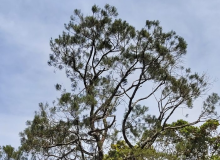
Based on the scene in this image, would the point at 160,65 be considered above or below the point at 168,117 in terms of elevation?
above

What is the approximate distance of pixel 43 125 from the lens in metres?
4.64

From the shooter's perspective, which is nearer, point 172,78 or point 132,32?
point 132,32

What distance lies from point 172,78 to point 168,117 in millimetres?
646

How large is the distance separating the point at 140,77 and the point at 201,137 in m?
2.20

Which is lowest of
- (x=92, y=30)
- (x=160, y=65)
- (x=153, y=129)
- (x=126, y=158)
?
(x=126, y=158)

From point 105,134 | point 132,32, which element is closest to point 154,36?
point 132,32

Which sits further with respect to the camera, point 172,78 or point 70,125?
point 172,78

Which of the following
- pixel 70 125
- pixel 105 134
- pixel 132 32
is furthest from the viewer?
pixel 132 32

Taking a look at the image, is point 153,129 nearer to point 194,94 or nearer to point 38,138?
point 194,94

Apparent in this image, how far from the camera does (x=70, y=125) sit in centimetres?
459

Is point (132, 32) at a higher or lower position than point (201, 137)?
higher

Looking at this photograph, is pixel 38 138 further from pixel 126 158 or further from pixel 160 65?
pixel 160 65

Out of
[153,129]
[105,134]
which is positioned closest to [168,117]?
[153,129]

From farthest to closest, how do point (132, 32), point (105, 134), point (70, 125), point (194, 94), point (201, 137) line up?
point (201, 137) → point (194, 94) → point (132, 32) → point (105, 134) → point (70, 125)
